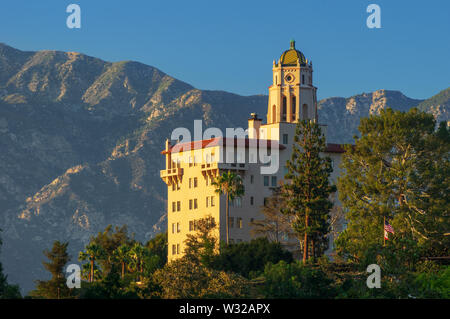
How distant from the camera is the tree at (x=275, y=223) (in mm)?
149875

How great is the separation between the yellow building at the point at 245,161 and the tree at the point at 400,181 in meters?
→ 31.9

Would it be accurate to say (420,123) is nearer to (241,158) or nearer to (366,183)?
(366,183)

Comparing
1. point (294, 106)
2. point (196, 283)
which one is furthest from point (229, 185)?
point (196, 283)

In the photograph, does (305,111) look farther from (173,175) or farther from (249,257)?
(249,257)

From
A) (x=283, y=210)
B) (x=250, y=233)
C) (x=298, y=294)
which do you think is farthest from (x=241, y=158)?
(x=298, y=294)

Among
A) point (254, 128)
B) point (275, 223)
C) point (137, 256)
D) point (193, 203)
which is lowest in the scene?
point (137, 256)

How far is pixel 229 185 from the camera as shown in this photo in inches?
5979

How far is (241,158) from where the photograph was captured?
156500 mm

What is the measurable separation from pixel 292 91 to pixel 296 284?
8016 cm

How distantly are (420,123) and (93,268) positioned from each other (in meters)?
62.1

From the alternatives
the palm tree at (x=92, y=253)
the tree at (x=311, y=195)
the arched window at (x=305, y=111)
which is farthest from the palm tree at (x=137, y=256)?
the tree at (x=311, y=195)

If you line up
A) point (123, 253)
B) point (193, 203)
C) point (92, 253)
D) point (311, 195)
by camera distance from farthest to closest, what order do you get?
point (193, 203)
point (123, 253)
point (92, 253)
point (311, 195)

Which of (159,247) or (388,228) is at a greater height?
(159,247)

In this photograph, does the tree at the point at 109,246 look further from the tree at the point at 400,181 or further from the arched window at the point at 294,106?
the tree at the point at 400,181
